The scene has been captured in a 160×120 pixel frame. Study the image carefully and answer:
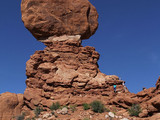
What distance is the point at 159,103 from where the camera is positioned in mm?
17828

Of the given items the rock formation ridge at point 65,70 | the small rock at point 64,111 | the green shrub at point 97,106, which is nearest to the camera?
the small rock at point 64,111

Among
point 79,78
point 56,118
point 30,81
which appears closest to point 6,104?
point 30,81

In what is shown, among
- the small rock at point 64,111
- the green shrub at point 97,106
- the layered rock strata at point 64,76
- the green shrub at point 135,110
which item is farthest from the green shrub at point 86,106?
the green shrub at point 135,110

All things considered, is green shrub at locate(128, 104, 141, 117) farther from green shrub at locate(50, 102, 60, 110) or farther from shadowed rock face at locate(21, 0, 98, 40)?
shadowed rock face at locate(21, 0, 98, 40)

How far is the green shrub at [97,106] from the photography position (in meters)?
20.0

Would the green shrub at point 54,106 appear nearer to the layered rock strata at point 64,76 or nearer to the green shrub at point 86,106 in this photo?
the layered rock strata at point 64,76

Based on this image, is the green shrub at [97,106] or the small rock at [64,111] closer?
the small rock at [64,111]

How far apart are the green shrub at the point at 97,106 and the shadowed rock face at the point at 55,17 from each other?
9939 millimetres

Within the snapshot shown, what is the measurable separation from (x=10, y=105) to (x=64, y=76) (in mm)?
6072

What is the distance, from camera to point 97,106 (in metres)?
20.2

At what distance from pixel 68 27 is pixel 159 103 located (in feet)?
46.7

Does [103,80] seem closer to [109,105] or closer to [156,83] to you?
[109,105]

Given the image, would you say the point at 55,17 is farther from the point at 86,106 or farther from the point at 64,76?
the point at 86,106

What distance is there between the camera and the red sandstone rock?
2106 centimetres
